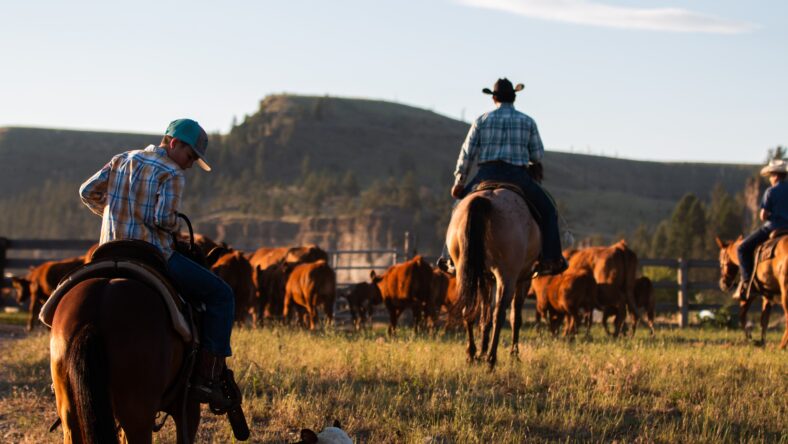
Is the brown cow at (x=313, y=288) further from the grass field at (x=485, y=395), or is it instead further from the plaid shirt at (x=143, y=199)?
the plaid shirt at (x=143, y=199)

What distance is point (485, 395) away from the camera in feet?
31.7

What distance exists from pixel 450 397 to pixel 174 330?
3.86 metres

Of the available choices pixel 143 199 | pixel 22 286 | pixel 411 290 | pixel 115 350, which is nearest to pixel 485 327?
pixel 143 199

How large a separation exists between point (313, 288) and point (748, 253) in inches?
304

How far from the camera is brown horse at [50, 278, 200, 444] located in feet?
18.0

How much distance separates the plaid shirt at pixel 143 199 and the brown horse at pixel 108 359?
0.84 meters

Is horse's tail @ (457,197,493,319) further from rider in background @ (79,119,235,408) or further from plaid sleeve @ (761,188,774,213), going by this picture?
plaid sleeve @ (761,188,774,213)

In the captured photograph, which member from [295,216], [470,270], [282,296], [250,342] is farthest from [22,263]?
[295,216]

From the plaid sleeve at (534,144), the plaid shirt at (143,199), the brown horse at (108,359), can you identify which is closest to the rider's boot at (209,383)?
the plaid shirt at (143,199)

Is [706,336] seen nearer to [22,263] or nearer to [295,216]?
[22,263]

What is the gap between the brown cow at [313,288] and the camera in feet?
65.6

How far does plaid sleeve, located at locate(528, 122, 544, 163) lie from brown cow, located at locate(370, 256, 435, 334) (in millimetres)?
7231

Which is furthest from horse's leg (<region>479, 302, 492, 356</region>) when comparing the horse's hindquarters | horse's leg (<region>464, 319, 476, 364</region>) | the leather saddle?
the horse's hindquarters

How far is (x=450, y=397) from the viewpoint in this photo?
941 cm
